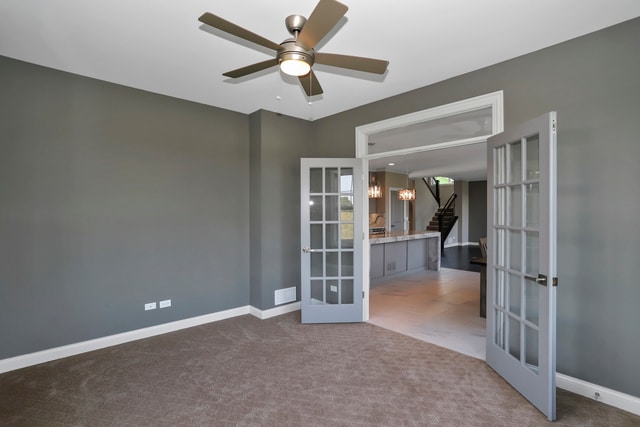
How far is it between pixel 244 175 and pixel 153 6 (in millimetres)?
2455

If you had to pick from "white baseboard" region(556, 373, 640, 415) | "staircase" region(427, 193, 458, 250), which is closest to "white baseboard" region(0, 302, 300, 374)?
"white baseboard" region(556, 373, 640, 415)

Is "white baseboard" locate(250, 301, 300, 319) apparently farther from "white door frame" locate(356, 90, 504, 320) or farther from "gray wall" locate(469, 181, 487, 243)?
"gray wall" locate(469, 181, 487, 243)

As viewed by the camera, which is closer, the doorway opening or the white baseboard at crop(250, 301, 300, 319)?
the doorway opening

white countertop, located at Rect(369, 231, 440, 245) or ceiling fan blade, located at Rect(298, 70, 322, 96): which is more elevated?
ceiling fan blade, located at Rect(298, 70, 322, 96)

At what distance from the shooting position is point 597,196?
2.45m

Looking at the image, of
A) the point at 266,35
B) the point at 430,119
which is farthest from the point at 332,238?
the point at 266,35

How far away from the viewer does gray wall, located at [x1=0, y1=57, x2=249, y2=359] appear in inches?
116

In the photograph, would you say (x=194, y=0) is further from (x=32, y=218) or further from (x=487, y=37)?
(x=32, y=218)

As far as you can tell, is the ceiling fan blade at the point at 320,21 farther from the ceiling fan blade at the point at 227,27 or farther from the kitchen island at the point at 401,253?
the kitchen island at the point at 401,253

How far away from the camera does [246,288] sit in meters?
4.49

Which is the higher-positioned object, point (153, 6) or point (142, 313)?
Answer: point (153, 6)

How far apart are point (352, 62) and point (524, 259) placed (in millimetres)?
1976

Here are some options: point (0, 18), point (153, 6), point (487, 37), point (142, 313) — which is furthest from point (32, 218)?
point (487, 37)

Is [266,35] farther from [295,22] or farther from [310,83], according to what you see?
[295,22]
